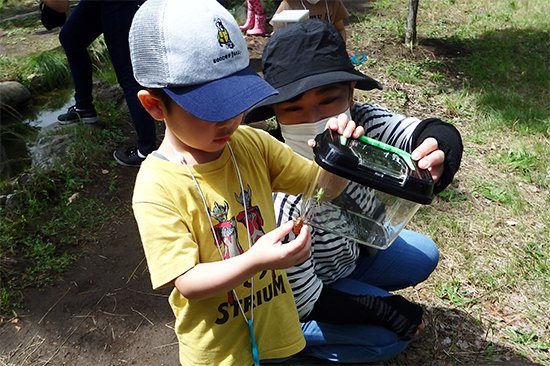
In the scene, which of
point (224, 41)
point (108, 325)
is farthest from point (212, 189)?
point (108, 325)

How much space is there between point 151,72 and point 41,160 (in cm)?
264

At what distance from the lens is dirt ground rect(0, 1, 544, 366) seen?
2.15 m

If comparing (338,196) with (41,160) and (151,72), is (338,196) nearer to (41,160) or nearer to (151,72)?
(151,72)

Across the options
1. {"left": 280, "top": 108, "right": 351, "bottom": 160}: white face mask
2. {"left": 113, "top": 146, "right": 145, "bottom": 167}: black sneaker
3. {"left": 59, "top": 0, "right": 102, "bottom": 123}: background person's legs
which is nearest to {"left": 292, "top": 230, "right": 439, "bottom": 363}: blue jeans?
{"left": 280, "top": 108, "right": 351, "bottom": 160}: white face mask

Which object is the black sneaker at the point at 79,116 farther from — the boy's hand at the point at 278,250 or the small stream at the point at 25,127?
the boy's hand at the point at 278,250

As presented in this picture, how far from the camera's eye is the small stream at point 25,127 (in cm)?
370

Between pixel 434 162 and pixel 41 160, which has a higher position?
pixel 434 162

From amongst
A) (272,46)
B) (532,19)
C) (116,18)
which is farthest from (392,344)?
(532,19)

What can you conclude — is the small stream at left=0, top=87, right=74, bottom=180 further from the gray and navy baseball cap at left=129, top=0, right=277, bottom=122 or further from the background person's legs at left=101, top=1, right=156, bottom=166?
the gray and navy baseball cap at left=129, top=0, right=277, bottom=122

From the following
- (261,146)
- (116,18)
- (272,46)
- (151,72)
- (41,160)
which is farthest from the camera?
(41,160)

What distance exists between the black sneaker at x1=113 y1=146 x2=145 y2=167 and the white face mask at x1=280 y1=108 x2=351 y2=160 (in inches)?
76.3

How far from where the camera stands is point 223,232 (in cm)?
132

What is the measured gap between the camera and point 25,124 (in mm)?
4273

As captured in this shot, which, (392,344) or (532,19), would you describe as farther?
(532,19)
